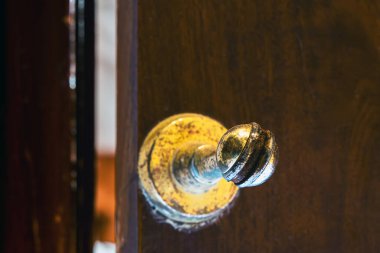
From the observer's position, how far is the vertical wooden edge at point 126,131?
13.1 inches

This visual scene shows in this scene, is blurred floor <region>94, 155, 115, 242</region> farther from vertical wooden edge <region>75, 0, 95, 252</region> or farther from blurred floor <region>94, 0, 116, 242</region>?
vertical wooden edge <region>75, 0, 95, 252</region>

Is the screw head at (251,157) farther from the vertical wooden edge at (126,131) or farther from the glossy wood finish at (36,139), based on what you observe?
the glossy wood finish at (36,139)

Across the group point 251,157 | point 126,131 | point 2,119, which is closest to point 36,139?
point 2,119

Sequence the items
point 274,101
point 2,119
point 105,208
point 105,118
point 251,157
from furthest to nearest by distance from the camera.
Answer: point 105,118 → point 105,208 → point 2,119 → point 274,101 → point 251,157

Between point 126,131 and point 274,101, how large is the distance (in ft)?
0.39

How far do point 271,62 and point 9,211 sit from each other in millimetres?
401

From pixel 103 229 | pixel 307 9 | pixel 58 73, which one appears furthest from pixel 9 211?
pixel 307 9

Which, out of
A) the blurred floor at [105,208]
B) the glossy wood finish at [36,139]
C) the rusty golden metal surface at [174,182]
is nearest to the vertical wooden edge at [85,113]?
the glossy wood finish at [36,139]

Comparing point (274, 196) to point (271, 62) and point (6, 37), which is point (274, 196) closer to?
point (271, 62)

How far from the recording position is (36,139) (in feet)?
2.02

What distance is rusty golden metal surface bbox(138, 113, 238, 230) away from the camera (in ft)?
1.09

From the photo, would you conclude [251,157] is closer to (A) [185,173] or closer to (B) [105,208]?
(A) [185,173]

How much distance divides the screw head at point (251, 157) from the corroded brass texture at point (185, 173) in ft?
0.13

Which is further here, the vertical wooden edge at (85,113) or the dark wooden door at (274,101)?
the vertical wooden edge at (85,113)
